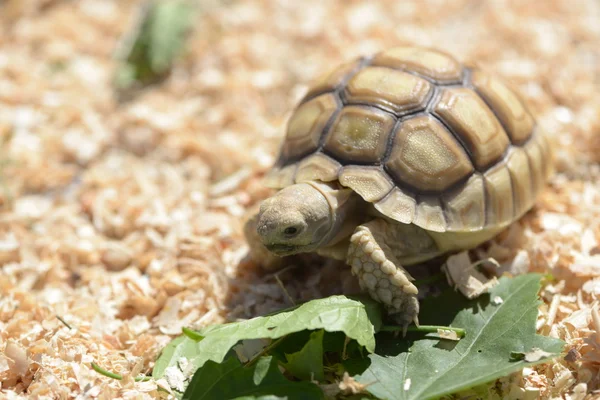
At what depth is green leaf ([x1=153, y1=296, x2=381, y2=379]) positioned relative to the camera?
2355mm

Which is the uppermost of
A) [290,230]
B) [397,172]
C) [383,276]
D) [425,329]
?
[397,172]

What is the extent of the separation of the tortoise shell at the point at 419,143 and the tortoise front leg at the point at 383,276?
156 mm

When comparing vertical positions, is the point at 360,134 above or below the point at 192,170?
above

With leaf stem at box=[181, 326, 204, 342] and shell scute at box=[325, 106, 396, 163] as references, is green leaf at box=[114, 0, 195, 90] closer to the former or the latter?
shell scute at box=[325, 106, 396, 163]

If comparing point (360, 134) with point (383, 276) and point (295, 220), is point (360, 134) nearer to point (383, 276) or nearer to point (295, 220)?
point (295, 220)

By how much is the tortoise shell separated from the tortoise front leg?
0.51ft

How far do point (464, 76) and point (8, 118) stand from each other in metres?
3.03

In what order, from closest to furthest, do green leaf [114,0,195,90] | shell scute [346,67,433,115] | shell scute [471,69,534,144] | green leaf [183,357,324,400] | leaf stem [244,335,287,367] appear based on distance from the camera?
green leaf [183,357,324,400] → leaf stem [244,335,287,367] → shell scute [346,67,433,115] → shell scute [471,69,534,144] → green leaf [114,0,195,90]

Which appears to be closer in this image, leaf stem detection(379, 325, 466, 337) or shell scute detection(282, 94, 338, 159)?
leaf stem detection(379, 325, 466, 337)

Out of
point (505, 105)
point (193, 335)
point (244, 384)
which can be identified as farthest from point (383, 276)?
point (505, 105)

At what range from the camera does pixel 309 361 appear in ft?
7.85

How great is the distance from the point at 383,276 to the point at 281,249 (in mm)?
434

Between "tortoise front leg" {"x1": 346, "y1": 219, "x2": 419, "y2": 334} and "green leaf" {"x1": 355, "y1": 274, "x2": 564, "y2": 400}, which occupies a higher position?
"tortoise front leg" {"x1": 346, "y1": 219, "x2": 419, "y2": 334}

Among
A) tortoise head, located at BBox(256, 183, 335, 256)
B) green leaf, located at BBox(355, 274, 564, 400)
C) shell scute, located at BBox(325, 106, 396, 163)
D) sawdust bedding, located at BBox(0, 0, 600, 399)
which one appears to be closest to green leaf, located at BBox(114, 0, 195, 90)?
sawdust bedding, located at BBox(0, 0, 600, 399)
